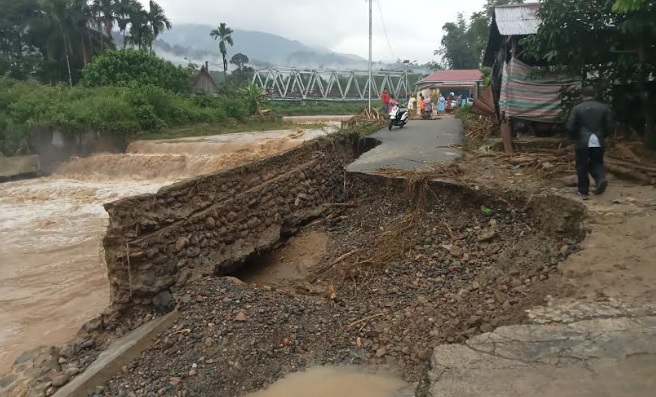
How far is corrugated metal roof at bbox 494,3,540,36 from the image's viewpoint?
973 cm

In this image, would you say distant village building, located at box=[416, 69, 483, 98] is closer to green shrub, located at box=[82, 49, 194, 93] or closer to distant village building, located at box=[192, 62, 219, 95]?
distant village building, located at box=[192, 62, 219, 95]

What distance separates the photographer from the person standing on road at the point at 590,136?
605 centimetres

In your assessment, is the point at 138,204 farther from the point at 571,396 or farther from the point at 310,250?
the point at 571,396

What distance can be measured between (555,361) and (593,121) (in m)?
3.76

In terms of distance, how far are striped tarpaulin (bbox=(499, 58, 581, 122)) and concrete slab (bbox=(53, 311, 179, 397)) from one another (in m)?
7.53

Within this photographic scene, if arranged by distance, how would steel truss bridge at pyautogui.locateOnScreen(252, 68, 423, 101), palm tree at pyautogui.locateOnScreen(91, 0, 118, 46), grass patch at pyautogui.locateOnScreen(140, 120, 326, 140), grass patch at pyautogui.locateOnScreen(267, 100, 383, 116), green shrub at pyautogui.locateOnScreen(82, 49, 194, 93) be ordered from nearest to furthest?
grass patch at pyautogui.locateOnScreen(140, 120, 326, 140) < green shrub at pyautogui.locateOnScreen(82, 49, 194, 93) < palm tree at pyautogui.locateOnScreen(91, 0, 118, 46) < grass patch at pyautogui.locateOnScreen(267, 100, 383, 116) < steel truss bridge at pyautogui.locateOnScreen(252, 68, 423, 101)

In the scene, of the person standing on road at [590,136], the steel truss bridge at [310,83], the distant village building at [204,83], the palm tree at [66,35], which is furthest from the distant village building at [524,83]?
the steel truss bridge at [310,83]

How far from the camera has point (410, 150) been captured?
1041cm

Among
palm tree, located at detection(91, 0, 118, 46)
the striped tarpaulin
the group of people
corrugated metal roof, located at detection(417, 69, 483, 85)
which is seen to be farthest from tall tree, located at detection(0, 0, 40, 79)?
the striped tarpaulin

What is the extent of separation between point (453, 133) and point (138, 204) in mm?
9575

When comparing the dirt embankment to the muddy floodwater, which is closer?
the dirt embankment

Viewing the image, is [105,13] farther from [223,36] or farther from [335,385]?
[335,385]

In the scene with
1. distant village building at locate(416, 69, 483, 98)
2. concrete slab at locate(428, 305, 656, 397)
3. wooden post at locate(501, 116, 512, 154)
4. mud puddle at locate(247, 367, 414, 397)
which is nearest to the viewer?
concrete slab at locate(428, 305, 656, 397)

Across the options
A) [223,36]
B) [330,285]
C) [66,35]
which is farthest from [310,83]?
[330,285]
